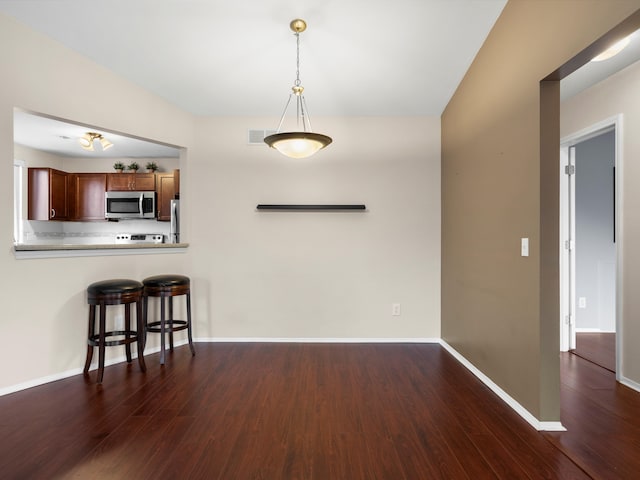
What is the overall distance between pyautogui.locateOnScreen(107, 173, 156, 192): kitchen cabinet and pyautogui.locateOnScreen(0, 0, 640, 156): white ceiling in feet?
7.32

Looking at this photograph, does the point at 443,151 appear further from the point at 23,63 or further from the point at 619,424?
the point at 23,63

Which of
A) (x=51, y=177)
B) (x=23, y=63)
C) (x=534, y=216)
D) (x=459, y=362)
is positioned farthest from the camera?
(x=51, y=177)

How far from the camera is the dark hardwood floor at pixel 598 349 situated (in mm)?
3011

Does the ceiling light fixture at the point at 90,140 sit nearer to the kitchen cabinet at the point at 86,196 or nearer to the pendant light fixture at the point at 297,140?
the kitchen cabinet at the point at 86,196

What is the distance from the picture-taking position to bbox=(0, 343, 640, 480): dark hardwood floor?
5.28 ft

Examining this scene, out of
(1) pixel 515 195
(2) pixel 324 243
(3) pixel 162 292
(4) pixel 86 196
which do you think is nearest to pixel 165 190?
(4) pixel 86 196

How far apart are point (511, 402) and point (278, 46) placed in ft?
10.3

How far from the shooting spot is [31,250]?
249 cm

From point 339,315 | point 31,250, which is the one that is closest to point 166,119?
→ point 31,250

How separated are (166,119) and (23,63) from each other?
1.16m

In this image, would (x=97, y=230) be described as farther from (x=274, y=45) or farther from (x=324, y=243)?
(x=274, y=45)

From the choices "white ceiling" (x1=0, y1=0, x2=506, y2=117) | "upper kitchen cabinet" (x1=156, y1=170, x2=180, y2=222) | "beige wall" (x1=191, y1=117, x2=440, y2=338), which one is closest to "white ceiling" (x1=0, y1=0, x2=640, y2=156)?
"white ceiling" (x1=0, y1=0, x2=506, y2=117)

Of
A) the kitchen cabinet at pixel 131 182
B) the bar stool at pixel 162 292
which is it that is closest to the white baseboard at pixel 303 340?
the bar stool at pixel 162 292

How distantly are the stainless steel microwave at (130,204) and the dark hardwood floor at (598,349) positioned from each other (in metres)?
5.79
